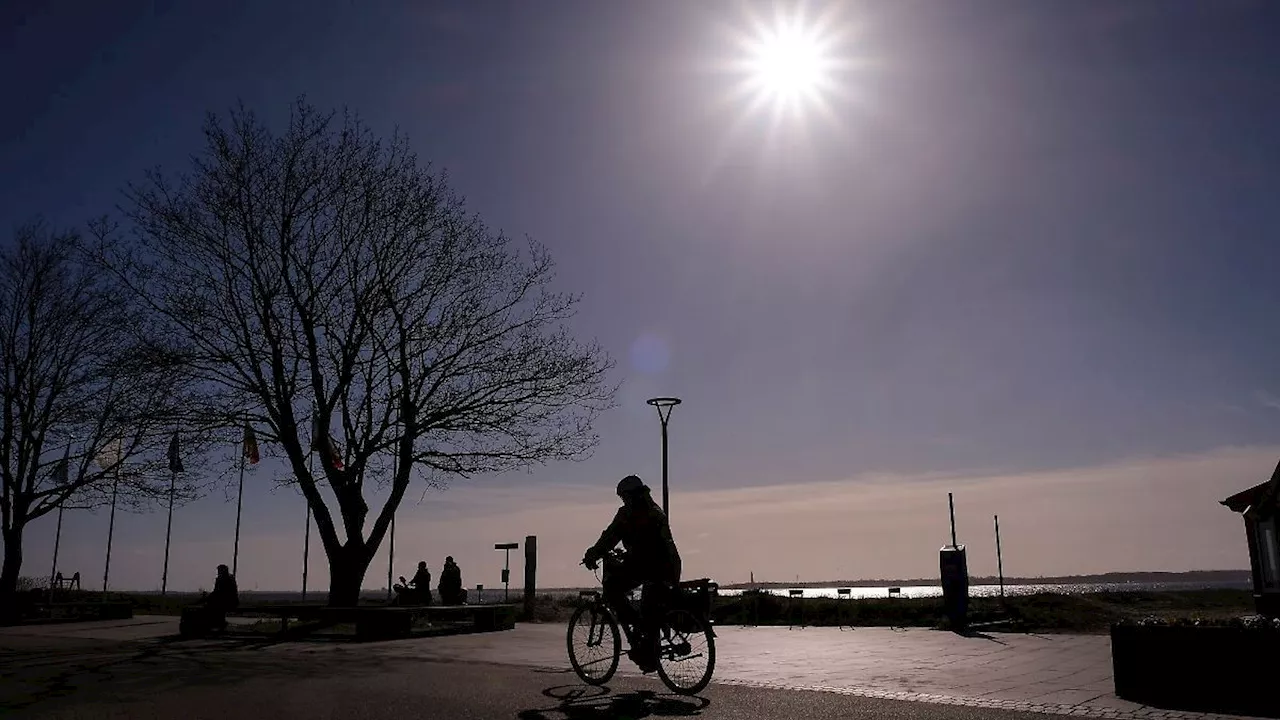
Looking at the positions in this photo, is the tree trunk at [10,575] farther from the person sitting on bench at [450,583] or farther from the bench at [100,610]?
the person sitting on bench at [450,583]

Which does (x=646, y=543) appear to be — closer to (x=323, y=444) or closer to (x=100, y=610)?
(x=323, y=444)

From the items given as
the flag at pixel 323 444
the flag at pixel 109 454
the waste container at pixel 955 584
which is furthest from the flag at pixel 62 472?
the waste container at pixel 955 584

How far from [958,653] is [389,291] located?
1450 centimetres

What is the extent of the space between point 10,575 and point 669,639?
27405 millimetres

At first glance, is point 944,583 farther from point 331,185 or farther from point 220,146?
point 220,146

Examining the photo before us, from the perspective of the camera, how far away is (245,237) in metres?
21.6

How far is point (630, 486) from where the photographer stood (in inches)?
388

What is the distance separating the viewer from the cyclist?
9.56 metres

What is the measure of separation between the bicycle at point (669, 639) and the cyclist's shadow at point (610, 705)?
0.72 feet

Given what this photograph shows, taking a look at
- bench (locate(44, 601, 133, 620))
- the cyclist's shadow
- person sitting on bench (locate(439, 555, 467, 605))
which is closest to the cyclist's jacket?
the cyclist's shadow

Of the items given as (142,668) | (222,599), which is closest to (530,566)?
(222,599)

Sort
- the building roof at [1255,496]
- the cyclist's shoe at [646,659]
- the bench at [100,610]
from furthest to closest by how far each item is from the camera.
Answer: the bench at [100,610] → the building roof at [1255,496] → the cyclist's shoe at [646,659]

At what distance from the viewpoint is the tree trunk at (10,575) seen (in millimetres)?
26531

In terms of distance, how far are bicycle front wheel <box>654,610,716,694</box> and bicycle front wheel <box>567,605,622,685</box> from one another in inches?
26.4
